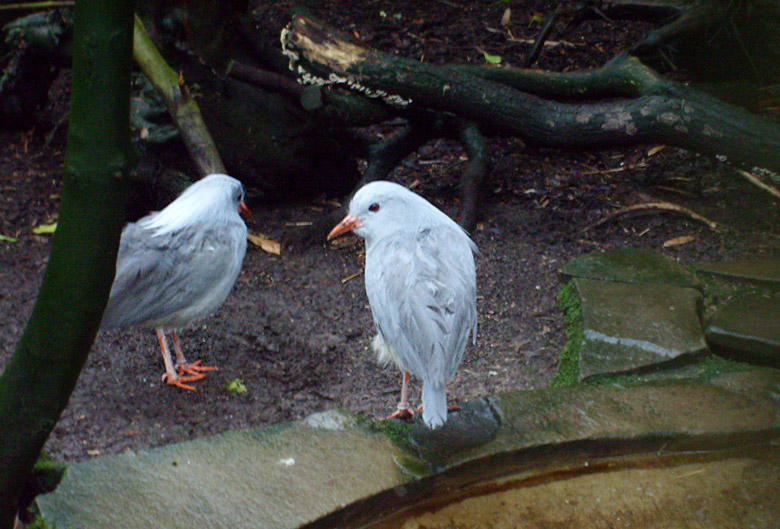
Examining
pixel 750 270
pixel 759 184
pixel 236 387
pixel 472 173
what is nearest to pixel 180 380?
pixel 236 387

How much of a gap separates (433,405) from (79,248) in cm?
163

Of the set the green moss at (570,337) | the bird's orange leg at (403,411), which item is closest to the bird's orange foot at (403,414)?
the bird's orange leg at (403,411)

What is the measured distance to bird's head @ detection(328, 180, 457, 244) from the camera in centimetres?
336

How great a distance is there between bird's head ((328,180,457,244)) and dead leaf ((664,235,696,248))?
2.18 m

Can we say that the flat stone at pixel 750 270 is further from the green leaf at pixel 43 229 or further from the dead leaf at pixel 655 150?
the green leaf at pixel 43 229

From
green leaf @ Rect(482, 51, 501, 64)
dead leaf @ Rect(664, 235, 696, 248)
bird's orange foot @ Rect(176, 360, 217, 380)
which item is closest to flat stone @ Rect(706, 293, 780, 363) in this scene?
dead leaf @ Rect(664, 235, 696, 248)

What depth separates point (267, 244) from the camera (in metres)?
5.15

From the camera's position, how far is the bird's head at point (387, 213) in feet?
11.0

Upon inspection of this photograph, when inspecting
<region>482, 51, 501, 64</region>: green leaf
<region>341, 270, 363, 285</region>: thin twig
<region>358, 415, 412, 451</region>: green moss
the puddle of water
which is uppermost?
<region>482, 51, 501, 64</region>: green leaf

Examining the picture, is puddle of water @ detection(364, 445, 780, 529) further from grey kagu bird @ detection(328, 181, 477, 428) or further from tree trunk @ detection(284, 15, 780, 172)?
tree trunk @ detection(284, 15, 780, 172)

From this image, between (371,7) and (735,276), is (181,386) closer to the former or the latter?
(735,276)

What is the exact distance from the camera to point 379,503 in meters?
2.80

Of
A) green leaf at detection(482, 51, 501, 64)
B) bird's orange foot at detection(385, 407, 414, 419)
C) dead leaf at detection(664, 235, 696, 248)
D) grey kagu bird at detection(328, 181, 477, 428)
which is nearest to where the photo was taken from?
grey kagu bird at detection(328, 181, 477, 428)

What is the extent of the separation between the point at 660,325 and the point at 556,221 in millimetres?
1627
